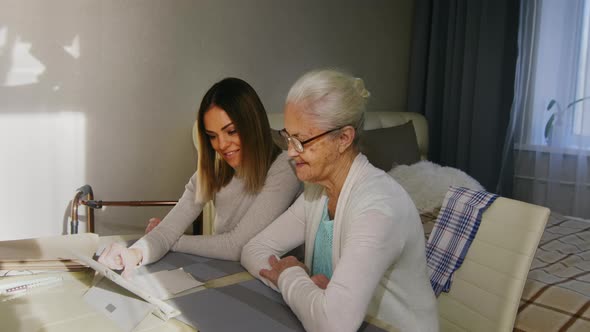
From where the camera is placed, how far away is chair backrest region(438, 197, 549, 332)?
1.25 metres

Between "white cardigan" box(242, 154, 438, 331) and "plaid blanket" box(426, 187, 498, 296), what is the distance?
19 centimetres

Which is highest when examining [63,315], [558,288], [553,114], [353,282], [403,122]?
[553,114]

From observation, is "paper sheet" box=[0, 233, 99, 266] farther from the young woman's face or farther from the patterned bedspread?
the patterned bedspread

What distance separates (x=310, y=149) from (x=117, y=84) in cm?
143

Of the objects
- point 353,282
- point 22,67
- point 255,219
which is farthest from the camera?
point 22,67

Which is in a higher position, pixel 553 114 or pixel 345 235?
pixel 553 114

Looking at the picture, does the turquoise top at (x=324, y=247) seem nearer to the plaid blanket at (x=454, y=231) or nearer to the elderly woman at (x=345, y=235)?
the elderly woman at (x=345, y=235)

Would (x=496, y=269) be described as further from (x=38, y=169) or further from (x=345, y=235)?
(x=38, y=169)

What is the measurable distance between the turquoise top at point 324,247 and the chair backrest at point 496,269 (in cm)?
36

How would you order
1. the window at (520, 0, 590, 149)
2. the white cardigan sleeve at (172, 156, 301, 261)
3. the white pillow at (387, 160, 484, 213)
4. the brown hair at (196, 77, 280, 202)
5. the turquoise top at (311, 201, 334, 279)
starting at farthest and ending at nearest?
1. the window at (520, 0, 590, 149)
2. the white pillow at (387, 160, 484, 213)
3. the brown hair at (196, 77, 280, 202)
4. the white cardigan sleeve at (172, 156, 301, 261)
5. the turquoise top at (311, 201, 334, 279)

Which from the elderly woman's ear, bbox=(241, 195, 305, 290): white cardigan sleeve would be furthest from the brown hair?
the elderly woman's ear

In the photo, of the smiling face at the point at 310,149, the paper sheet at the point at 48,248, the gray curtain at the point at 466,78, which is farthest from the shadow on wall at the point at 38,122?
the gray curtain at the point at 466,78

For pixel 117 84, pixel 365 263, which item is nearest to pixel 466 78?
pixel 117 84

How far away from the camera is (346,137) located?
1.28 metres
